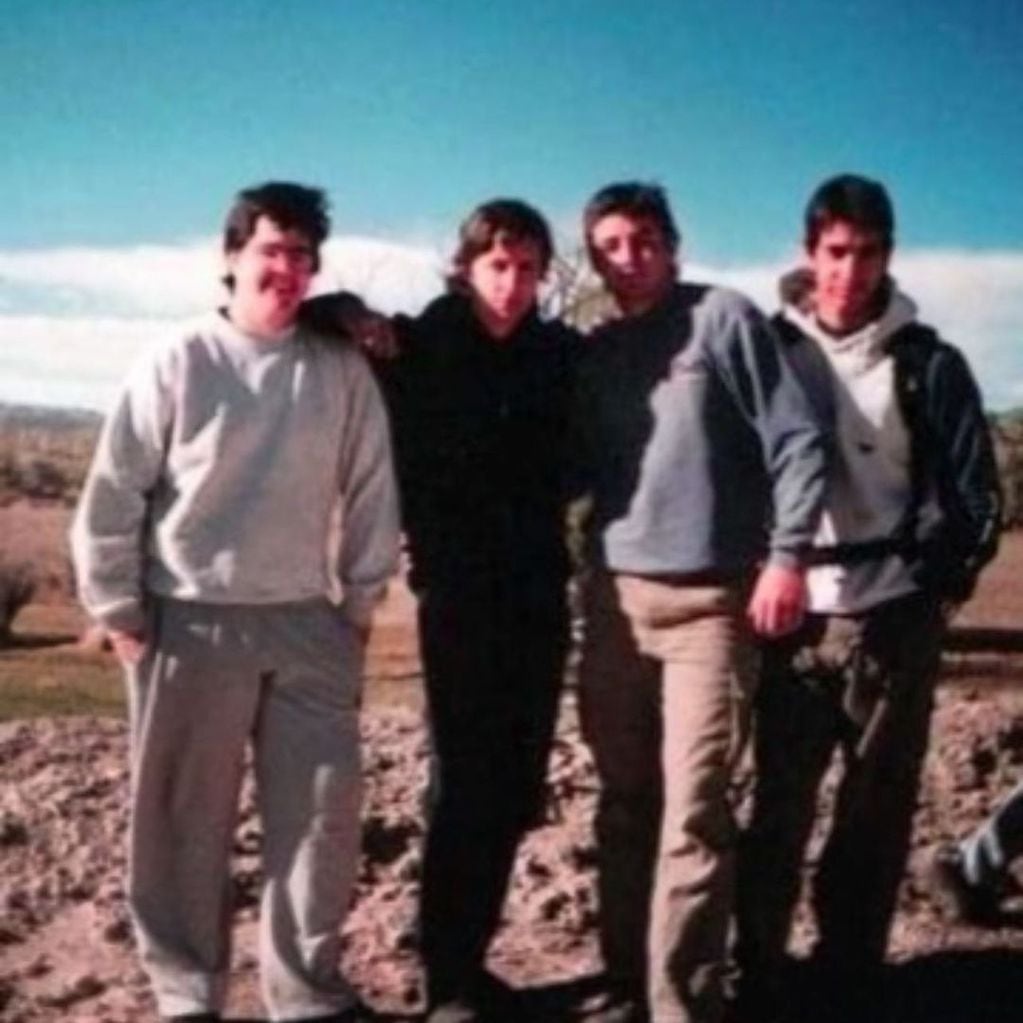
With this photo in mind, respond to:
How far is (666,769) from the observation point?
159 inches

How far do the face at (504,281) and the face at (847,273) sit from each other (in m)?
0.73

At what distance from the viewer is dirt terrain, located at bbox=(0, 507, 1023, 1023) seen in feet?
14.9

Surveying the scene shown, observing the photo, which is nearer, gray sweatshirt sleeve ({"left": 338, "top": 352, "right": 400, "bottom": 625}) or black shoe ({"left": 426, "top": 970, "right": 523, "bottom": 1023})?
gray sweatshirt sleeve ({"left": 338, "top": 352, "right": 400, "bottom": 625})

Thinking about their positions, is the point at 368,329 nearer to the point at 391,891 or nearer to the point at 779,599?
the point at 779,599

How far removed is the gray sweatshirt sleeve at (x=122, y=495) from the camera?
3.84 m

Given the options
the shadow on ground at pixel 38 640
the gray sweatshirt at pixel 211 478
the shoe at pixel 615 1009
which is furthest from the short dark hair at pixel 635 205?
the shadow on ground at pixel 38 640

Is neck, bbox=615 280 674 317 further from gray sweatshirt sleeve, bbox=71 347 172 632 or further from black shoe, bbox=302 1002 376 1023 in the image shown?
black shoe, bbox=302 1002 376 1023

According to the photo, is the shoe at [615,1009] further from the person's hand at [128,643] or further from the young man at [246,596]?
the person's hand at [128,643]

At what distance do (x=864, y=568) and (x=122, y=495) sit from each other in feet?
6.21

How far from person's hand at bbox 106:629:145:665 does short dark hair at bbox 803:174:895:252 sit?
78.5 inches

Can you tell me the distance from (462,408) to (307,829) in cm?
114

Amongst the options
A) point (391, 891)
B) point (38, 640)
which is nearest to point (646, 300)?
point (391, 891)

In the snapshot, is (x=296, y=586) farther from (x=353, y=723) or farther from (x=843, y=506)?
(x=843, y=506)

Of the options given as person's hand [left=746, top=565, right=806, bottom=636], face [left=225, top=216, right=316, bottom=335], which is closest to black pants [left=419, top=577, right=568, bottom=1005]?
person's hand [left=746, top=565, right=806, bottom=636]
